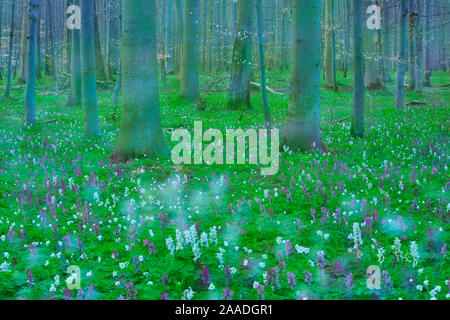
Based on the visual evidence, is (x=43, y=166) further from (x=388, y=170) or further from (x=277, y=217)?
(x=388, y=170)

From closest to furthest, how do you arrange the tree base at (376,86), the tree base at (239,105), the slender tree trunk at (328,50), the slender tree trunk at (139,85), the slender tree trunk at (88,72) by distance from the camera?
the slender tree trunk at (139,85) → the slender tree trunk at (88,72) → the tree base at (239,105) → the slender tree trunk at (328,50) → the tree base at (376,86)

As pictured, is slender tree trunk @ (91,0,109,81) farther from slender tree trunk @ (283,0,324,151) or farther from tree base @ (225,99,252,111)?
slender tree trunk @ (283,0,324,151)

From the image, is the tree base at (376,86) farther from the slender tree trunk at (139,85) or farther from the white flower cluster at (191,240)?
the white flower cluster at (191,240)

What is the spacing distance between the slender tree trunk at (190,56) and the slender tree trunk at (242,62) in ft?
10.2

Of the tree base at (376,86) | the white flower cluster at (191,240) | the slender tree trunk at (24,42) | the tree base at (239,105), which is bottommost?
the white flower cluster at (191,240)

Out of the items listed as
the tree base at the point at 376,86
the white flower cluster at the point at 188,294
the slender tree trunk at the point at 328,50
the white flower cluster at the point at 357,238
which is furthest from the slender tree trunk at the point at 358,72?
the tree base at the point at 376,86

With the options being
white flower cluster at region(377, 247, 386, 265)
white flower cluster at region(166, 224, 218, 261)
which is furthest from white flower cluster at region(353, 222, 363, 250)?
white flower cluster at region(166, 224, 218, 261)

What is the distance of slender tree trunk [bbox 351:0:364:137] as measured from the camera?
12.1 meters

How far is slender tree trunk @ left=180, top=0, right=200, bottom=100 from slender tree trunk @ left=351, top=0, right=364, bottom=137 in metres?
11.7

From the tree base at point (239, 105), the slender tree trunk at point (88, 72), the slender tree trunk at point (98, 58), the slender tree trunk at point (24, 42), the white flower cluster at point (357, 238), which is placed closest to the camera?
the white flower cluster at point (357, 238)

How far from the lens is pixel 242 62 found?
20438 millimetres

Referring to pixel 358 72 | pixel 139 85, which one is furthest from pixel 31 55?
pixel 358 72

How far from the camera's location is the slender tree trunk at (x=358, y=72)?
12117 mm

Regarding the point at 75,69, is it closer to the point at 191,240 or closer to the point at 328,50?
the point at 191,240
